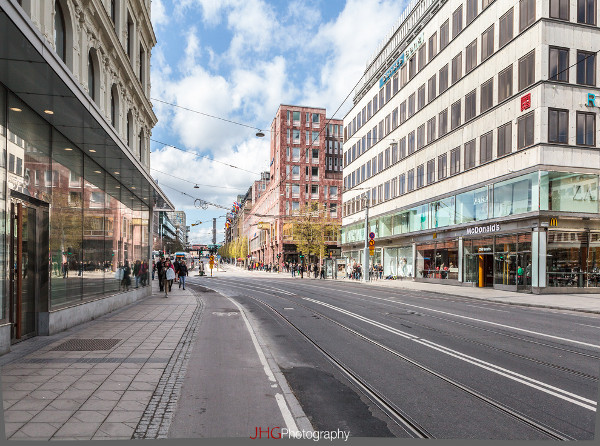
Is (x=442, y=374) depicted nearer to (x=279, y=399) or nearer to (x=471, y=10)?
(x=279, y=399)

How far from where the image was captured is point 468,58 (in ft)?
111

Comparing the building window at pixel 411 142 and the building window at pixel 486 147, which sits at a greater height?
the building window at pixel 411 142

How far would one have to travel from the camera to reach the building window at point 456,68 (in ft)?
114

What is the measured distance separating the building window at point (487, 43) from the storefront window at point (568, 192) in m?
9.82

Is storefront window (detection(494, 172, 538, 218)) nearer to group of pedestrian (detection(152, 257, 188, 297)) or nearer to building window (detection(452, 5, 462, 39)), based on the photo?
building window (detection(452, 5, 462, 39))

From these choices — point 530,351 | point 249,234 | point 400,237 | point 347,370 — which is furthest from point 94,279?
point 249,234

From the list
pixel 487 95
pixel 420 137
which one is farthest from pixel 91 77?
pixel 420 137

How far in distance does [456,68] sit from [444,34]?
3.78m

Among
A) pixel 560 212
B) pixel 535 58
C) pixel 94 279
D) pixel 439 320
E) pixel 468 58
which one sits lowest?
pixel 439 320

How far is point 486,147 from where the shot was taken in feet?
102

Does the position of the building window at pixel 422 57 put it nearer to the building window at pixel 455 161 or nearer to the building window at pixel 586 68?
the building window at pixel 455 161

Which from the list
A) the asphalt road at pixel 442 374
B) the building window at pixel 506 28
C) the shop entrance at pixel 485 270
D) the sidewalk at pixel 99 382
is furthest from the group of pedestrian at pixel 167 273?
the building window at pixel 506 28

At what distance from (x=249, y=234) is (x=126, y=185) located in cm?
11535

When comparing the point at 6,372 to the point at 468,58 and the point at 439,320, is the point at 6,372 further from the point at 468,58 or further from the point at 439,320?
the point at 468,58
